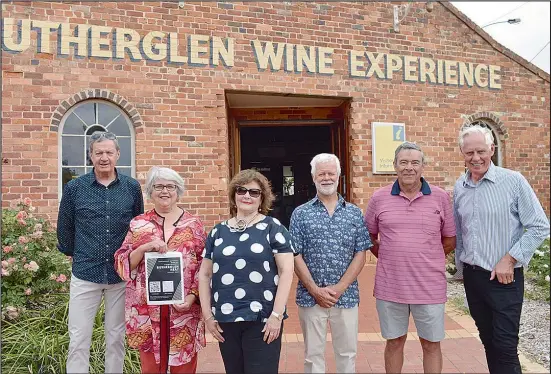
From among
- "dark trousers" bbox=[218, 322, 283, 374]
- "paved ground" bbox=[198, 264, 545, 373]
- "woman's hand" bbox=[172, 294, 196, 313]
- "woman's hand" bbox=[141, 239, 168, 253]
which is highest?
"woman's hand" bbox=[141, 239, 168, 253]

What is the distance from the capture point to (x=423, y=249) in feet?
9.11

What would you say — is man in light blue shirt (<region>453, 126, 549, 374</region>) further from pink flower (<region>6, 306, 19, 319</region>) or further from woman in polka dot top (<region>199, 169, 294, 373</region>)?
pink flower (<region>6, 306, 19, 319</region>)

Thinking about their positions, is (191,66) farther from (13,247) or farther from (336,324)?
(336,324)

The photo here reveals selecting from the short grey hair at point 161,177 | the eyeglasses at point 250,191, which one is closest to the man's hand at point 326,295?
the eyeglasses at point 250,191

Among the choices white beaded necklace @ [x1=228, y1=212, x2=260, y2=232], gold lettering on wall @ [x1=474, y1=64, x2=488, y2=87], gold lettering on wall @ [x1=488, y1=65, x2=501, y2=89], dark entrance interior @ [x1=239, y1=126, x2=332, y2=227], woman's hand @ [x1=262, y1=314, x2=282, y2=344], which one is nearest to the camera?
woman's hand @ [x1=262, y1=314, x2=282, y2=344]

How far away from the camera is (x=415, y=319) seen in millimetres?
2873

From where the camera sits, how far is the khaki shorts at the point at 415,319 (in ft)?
9.17

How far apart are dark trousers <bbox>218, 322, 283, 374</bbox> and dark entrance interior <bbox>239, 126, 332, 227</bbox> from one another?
10.6 metres

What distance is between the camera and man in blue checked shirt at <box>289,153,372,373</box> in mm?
2701

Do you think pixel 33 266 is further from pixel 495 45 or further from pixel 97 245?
pixel 495 45

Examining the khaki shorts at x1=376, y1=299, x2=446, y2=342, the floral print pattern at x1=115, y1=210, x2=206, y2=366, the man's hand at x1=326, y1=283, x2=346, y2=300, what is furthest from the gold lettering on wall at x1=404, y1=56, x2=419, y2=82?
the floral print pattern at x1=115, y1=210, x2=206, y2=366

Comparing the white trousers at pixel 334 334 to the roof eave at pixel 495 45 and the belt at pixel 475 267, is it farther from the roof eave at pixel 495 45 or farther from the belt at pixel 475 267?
the roof eave at pixel 495 45

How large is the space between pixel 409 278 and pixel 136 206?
1963 mm

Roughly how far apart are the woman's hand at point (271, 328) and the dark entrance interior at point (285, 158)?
10606 millimetres
